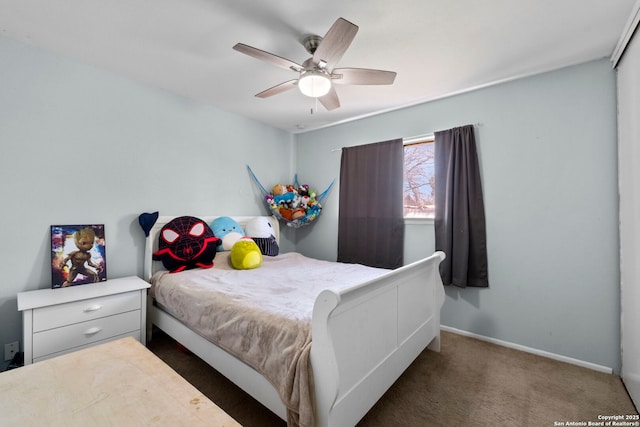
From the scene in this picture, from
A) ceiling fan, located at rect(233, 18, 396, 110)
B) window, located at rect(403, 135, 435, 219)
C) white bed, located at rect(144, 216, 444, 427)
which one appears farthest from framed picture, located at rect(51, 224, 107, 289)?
window, located at rect(403, 135, 435, 219)

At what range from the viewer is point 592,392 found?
1.83m

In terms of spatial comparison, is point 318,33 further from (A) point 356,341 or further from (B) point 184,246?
(B) point 184,246

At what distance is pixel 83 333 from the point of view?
189cm

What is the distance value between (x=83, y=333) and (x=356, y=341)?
1892 mm

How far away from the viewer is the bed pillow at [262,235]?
3.20 m

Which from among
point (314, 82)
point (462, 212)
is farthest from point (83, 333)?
point (462, 212)

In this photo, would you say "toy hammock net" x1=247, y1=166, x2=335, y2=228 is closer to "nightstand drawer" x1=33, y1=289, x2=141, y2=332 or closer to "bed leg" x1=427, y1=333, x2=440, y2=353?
"nightstand drawer" x1=33, y1=289, x2=141, y2=332

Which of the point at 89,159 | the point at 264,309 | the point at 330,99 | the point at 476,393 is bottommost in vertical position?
the point at 476,393

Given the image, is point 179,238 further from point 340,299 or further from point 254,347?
point 340,299

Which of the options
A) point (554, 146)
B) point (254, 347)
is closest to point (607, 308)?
point (554, 146)

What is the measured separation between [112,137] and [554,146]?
12.2 ft

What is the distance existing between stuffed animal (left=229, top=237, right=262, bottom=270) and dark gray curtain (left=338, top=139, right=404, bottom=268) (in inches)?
47.4

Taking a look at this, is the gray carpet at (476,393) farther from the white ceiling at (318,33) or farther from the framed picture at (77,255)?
the white ceiling at (318,33)

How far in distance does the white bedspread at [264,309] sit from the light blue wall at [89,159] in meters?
0.73
